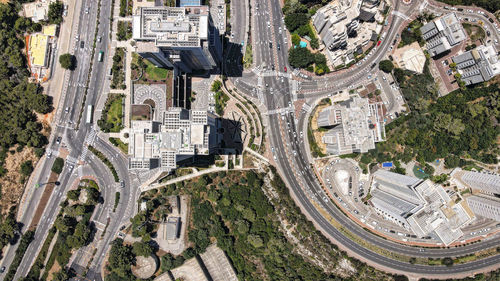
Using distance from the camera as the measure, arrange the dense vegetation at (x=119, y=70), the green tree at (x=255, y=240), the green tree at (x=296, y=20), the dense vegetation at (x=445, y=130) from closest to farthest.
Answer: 1. the green tree at (x=255, y=240)
2. the green tree at (x=296, y=20)
3. the dense vegetation at (x=119, y=70)
4. the dense vegetation at (x=445, y=130)

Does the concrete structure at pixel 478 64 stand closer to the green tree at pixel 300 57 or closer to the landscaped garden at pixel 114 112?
the green tree at pixel 300 57

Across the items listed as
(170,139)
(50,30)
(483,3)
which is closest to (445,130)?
(483,3)

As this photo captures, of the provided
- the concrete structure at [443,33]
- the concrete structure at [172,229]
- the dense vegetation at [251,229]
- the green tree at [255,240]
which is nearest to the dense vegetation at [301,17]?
the concrete structure at [443,33]

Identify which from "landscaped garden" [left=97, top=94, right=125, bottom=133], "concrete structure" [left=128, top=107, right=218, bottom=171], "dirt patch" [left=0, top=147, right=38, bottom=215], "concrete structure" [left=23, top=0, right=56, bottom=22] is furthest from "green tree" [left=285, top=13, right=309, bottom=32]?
"dirt patch" [left=0, top=147, right=38, bottom=215]

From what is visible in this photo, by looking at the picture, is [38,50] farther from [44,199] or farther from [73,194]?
[44,199]

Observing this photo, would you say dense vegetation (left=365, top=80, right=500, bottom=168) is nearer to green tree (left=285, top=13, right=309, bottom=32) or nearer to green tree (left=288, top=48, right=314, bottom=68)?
green tree (left=288, top=48, right=314, bottom=68)
